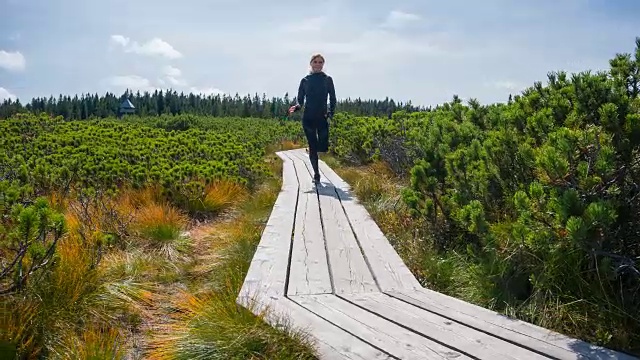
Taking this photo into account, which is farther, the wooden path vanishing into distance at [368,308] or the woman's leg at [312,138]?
the woman's leg at [312,138]

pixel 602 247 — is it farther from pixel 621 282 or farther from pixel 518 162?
pixel 518 162

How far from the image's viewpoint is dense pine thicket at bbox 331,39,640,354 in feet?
8.23

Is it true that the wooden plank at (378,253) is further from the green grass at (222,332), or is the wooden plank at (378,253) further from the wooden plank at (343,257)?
the green grass at (222,332)

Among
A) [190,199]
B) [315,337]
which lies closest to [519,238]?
[315,337]

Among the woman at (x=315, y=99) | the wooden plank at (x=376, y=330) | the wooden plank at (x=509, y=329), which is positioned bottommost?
the wooden plank at (x=376, y=330)

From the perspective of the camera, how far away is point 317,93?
7.76m

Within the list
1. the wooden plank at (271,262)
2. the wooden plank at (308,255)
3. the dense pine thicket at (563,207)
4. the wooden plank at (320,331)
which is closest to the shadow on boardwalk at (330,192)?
the wooden plank at (308,255)

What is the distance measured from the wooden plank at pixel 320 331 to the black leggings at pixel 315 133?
16.9 ft

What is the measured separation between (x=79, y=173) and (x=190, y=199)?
181cm

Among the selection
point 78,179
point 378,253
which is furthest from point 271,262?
point 78,179

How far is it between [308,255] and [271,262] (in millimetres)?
358

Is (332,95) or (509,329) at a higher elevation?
(332,95)

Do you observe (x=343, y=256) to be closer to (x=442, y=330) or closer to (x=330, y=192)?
(x=442, y=330)

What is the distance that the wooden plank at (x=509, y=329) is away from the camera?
231cm
